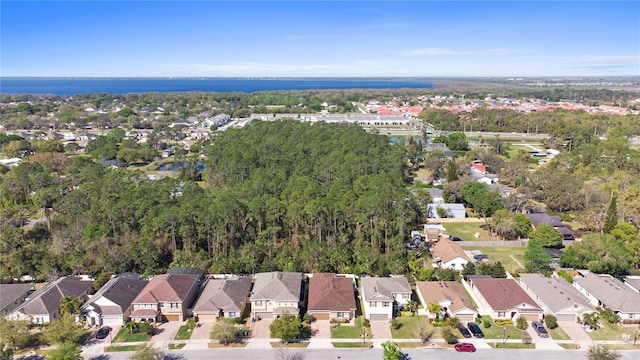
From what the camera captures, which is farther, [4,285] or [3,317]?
[4,285]

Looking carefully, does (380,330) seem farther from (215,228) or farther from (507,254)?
A: (507,254)

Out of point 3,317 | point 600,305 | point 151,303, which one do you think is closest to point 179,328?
point 151,303

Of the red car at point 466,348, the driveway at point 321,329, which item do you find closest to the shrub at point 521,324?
the red car at point 466,348

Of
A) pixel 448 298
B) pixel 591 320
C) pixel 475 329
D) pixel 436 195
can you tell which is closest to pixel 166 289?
pixel 448 298

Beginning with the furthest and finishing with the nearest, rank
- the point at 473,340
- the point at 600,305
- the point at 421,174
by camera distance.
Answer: the point at 421,174 < the point at 600,305 < the point at 473,340

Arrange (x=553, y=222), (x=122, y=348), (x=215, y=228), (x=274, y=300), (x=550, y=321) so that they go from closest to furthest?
(x=122, y=348), (x=550, y=321), (x=274, y=300), (x=215, y=228), (x=553, y=222)

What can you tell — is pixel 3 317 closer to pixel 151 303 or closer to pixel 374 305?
pixel 151 303
